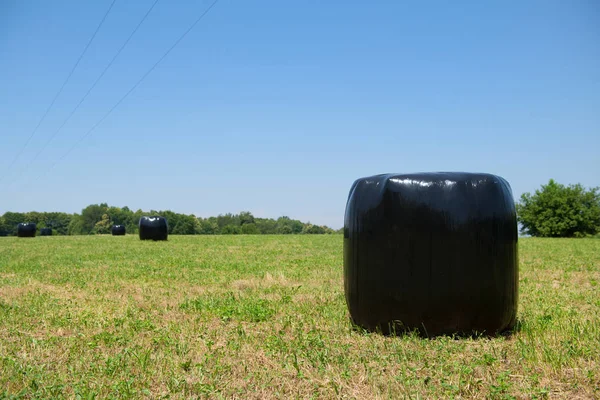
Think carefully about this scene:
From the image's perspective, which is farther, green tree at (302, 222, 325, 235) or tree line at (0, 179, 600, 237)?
green tree at (302, 222, 325, 235)

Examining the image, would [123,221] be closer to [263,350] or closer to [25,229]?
[25,229]

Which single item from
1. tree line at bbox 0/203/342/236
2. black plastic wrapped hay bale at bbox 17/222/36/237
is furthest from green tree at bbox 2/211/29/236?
black plastic wrapped hay bale at bbox 17/222/36/237

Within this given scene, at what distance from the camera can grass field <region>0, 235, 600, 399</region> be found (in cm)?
407

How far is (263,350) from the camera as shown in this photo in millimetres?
5160

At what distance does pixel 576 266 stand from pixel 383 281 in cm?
1086

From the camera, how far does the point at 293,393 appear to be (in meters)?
3.99

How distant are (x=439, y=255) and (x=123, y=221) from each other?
138 m

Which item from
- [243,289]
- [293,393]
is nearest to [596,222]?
[243,289]

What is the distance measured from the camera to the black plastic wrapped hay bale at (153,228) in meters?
28.9

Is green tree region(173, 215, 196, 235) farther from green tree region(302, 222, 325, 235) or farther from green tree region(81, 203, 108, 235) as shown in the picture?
green tree region(81, 203, 108, 235)

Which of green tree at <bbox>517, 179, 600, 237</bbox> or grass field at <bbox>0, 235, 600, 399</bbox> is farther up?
green tree at <bbox>517, 179, 600, 237</bbox>

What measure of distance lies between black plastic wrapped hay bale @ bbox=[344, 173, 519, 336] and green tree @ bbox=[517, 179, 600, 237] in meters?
60.2

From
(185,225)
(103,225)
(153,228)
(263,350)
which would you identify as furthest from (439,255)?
(103,225)

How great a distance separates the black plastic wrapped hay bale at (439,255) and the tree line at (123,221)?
10746cm
